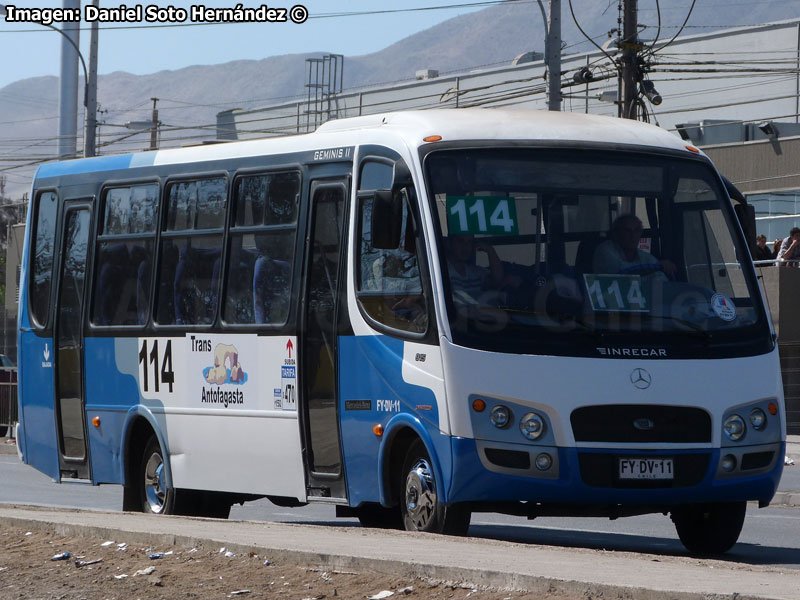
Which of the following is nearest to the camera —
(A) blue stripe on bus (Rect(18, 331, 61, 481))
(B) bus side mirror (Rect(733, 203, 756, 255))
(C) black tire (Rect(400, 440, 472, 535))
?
(C) black tire (Rect(400, 440, 472, 535))

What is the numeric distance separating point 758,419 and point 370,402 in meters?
2.58

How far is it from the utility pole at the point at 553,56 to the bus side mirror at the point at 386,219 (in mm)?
13767

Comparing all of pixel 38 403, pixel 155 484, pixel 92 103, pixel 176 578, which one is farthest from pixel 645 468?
pixel 92 103

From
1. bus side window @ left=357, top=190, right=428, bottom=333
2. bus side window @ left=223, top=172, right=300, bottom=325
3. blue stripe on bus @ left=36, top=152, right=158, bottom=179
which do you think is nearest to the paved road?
bus side window @ left=357, top=190, right=428, bottom=333

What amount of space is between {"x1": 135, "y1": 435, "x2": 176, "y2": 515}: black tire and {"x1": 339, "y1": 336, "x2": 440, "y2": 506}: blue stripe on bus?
2.78 meters

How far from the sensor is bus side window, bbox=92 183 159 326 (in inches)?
548

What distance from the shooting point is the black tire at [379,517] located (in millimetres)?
13102

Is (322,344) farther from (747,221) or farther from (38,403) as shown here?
(38,403)

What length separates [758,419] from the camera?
10617 mm

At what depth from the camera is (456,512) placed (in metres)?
10.4

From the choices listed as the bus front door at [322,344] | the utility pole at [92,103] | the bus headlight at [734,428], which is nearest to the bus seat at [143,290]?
the bus front door at [322,344]

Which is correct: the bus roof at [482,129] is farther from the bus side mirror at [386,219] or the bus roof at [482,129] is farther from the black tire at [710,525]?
the black tire at [710,525]

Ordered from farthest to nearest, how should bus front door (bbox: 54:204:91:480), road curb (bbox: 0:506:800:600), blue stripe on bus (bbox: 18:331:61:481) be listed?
blue stripe on bus (bbox: 18:331:61:481), bus front door (bbox: 54:204:91:480), road curb (bbox: 0:506:800:600)

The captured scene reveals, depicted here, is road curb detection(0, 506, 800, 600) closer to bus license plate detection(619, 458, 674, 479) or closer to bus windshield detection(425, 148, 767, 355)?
bus license plate detection(619, 458, 674, 479)
